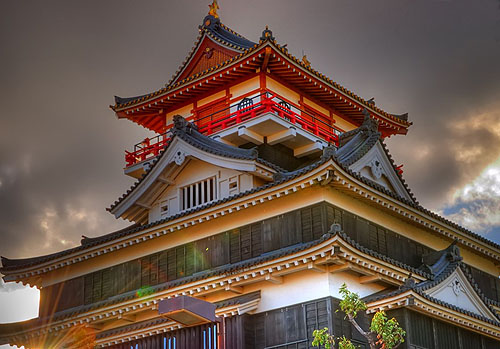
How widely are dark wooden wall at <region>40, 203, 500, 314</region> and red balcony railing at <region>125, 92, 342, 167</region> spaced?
5.53m

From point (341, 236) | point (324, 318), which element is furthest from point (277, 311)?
point (341, 236)

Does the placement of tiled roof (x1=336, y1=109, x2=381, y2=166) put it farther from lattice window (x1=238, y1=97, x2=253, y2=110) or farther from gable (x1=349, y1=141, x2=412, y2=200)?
lattice window (x1=238, y1=97, x2=253, y2=110)

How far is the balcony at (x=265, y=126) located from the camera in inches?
1187

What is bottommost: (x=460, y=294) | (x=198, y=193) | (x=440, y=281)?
(x=460, y=294)

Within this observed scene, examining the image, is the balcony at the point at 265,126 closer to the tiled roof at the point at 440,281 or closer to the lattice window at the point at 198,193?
the lattice window at the point at 198,193

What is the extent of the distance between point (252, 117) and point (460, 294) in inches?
418

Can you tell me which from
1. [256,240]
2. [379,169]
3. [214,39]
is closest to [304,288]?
[256,240]

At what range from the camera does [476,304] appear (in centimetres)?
2648

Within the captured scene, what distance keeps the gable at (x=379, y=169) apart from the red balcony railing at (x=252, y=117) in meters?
3.44

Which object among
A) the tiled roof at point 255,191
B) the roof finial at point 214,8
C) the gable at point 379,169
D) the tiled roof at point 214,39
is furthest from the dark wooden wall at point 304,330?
the roof finial at point 214,8

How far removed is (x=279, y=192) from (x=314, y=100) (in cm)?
1013

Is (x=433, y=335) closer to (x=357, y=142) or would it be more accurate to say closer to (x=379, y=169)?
(x=379, y=169)

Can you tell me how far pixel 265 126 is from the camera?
1191 inches

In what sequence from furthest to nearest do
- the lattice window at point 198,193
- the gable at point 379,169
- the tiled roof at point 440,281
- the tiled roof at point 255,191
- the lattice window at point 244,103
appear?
the lattice window at point 244,103, the lattice window at point 198,193, the gable at point 379,169, the tiled roof at point 255,191, the tiled roof at point 440,281
